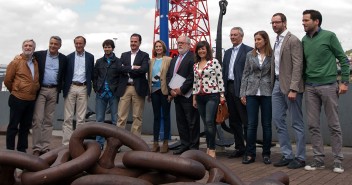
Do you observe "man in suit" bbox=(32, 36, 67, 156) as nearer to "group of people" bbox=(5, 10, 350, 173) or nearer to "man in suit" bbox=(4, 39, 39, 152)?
"group of people" bbox=(5, 10, 350, 173)

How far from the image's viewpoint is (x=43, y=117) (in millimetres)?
6699

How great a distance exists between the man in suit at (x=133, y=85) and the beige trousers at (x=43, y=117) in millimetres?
985

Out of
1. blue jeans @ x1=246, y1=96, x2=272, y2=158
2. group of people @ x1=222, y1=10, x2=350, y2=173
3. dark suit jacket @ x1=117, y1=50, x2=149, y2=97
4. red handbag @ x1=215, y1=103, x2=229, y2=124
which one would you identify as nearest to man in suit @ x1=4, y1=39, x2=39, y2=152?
dark suit jacket @ x1=117, y1=50, x2=149, y2=97

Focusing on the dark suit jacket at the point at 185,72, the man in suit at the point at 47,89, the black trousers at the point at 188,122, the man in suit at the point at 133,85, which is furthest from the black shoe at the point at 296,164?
the man in suit at the point at 47,89

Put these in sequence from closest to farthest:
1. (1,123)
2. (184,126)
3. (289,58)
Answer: (289,58), (184,126), (1,123)

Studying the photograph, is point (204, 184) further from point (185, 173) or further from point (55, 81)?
point (55, 81)

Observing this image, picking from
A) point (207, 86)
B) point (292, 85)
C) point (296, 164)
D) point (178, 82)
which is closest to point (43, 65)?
point (178, 82)

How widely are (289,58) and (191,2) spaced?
38.2 meters

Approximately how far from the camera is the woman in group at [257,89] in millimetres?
5895

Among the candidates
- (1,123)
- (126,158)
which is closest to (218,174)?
(126,158)

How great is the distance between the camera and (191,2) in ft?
141

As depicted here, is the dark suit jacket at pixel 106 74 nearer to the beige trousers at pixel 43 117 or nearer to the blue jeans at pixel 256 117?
the beige trousers at pixel 43 117

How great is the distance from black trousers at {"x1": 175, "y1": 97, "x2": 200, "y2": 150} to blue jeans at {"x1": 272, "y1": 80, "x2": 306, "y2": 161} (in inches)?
51.3

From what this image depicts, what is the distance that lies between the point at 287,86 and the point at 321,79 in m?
0.40
